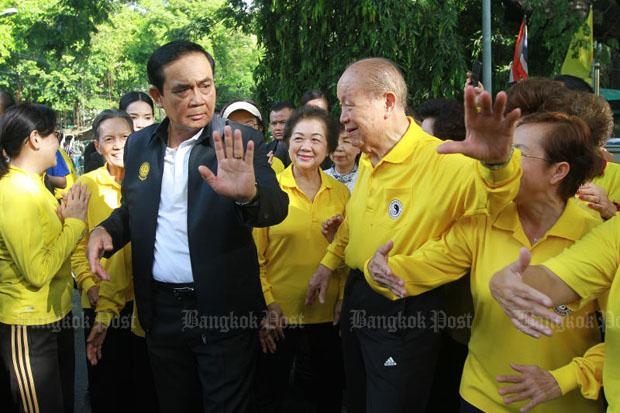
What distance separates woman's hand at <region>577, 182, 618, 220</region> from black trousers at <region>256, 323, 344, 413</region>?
1593 mm

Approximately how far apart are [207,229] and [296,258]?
915 millimetres

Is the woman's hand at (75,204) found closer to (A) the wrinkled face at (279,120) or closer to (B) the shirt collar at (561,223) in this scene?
(B) the shirt collar at (561,223)

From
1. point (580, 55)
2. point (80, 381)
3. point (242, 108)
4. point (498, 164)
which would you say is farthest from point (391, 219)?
point (580, 55)

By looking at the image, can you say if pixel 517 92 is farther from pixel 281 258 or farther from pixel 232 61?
pixel 232 61

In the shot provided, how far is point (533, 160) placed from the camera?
1793 millimetres

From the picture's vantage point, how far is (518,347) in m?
1.83

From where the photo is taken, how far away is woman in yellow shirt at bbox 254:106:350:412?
10.2ft

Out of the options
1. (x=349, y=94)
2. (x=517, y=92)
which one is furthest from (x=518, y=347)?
(x=349, y=94)

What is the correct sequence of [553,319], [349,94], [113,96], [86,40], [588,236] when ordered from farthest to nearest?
[113,96] < [86,40] < [349,94] < [588,236] < [553,319]

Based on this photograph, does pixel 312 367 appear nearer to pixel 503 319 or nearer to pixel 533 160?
pixel 503 319

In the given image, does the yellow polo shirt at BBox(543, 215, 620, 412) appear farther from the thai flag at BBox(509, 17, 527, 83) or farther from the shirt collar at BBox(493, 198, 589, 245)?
the thai flag at BBox(509, 17, 527, 83)

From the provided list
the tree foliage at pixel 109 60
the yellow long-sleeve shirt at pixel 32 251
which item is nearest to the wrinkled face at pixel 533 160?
the yellow long-sleeve shirt at pixel 32 251

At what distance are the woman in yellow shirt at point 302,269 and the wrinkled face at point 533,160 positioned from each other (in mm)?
1515

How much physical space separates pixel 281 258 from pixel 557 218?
1.66 meters
